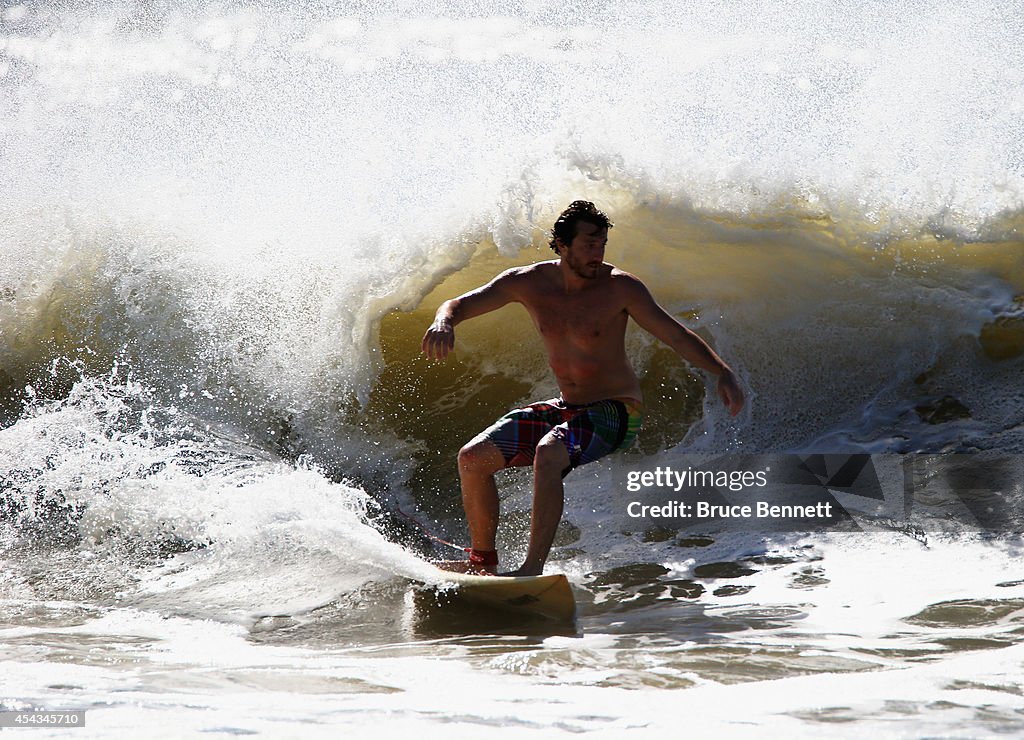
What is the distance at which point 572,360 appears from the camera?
4.10 meters

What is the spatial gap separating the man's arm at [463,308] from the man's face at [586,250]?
25 cm

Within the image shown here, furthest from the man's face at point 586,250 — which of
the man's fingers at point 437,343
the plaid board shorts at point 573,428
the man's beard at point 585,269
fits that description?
the man's fingers at point 437,343

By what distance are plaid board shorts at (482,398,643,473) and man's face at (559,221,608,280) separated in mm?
529

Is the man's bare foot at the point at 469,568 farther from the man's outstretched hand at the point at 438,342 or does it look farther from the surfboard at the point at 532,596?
the man's outstretched hand at the point at 438,342

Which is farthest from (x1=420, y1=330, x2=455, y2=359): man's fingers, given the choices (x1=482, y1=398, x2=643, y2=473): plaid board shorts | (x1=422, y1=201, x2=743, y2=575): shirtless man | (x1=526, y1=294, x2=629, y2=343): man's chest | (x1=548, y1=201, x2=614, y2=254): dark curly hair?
(x1=548, y1=201, x2=614, y2=254): dark curly hair

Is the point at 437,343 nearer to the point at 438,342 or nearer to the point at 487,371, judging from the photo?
the point at 438,342

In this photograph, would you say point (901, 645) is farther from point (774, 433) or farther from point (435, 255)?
point (435, 255)

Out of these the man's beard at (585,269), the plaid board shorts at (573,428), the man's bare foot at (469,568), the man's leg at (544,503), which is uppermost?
the man's beard at (585,269)

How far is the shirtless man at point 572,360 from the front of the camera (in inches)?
155

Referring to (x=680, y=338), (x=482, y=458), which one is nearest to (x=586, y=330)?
(x=680, y=338)

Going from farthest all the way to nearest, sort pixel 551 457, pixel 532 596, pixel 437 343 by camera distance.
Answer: pixel 551 457
pixel 437 343
pixel 532 596

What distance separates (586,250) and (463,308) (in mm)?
533

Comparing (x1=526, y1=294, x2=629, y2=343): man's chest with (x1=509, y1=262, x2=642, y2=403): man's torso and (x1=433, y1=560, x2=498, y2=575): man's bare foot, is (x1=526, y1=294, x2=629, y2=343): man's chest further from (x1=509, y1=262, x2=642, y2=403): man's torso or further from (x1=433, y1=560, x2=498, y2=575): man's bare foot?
(x1=433, y1=560, x2=498, y2=575): man's bare foot

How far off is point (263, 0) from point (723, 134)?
32.7ft
